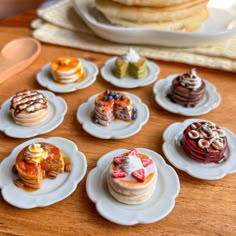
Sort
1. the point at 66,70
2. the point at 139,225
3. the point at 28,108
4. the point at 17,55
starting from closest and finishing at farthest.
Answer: the point at 139,225, the point at 28,108, the point at 66,70, the point at 17,55

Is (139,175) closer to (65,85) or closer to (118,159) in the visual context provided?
(118,159)

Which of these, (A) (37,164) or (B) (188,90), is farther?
(B) (188,90)

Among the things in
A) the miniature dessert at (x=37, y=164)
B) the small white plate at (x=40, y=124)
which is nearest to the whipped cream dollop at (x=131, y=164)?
the miniature dessert at (x=37, y=164)

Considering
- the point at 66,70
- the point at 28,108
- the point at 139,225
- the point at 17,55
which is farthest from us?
the point at 17,55

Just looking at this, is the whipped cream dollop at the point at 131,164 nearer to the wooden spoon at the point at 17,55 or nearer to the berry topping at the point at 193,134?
the berry topping at the point at 193,134

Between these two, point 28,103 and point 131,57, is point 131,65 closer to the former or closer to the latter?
point 131,57

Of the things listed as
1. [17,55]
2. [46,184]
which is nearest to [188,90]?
[46,184]

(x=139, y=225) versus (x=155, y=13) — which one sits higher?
(x=155, y=13)
